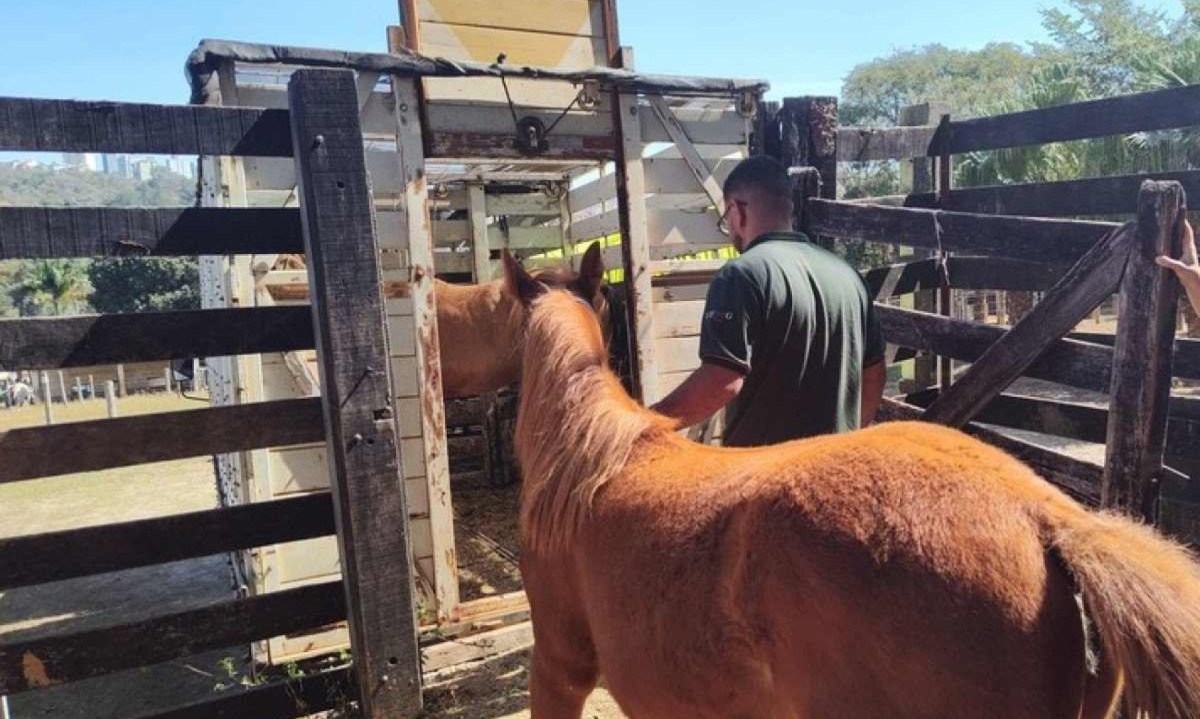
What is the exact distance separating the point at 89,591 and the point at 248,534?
5.15m

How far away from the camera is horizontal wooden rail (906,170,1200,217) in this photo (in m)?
4.28

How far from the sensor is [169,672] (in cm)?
506

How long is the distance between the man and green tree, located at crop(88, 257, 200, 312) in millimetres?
43003

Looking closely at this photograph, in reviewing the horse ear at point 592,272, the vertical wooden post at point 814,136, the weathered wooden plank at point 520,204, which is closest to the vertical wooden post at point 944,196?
the vertical wooden post at point 814,136

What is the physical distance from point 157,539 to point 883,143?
175 inches

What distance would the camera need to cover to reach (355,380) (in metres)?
2.93

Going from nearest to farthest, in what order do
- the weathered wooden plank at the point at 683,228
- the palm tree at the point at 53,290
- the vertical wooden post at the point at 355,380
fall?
the vertical wooden post at the point at 355,380
the weathered wooden plank at the point at 683,228
the palm tree at the point at 53,290

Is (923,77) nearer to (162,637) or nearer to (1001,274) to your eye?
(1001,274)

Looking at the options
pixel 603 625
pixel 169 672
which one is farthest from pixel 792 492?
pixel 169 672

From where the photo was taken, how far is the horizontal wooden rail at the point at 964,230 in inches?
118

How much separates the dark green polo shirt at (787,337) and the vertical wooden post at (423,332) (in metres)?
1.88

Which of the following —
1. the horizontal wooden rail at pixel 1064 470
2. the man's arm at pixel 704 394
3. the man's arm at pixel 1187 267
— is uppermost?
the man's arm at pixel 1187 267

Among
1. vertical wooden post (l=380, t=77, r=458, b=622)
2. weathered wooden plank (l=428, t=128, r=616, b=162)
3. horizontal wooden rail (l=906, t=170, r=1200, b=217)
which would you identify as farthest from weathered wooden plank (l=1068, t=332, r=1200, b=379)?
vertical wooden post (l=380, t=77, r=458, b=622)

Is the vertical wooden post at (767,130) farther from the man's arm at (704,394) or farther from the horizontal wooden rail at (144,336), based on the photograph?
the horizontal wooden rail at (144,336)
